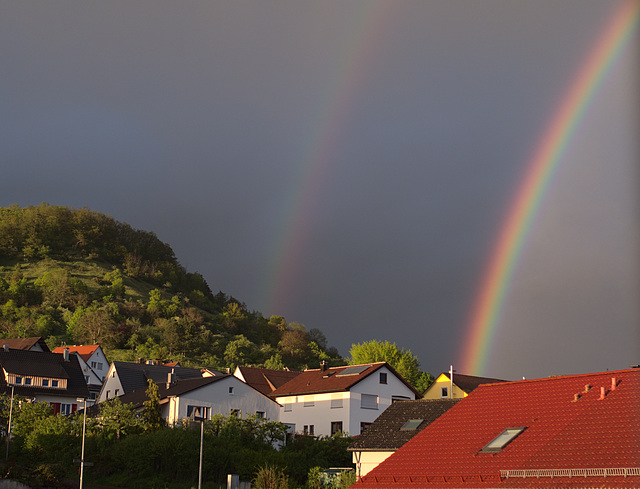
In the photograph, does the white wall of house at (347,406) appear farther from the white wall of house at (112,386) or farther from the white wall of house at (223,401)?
the white wall of house at (112,386)

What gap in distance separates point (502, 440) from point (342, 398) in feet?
138

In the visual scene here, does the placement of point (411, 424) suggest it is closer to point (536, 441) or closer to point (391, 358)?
point (536, 441)

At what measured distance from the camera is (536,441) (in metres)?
25.3

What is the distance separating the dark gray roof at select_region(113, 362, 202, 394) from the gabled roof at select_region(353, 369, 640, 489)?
58.6m

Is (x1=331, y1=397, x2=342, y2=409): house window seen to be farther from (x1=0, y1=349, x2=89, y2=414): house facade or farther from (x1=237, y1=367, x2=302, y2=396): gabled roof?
(x1=0, y1=349, x2=89, y2=414): house facade

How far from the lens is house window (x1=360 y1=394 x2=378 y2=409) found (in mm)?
68250

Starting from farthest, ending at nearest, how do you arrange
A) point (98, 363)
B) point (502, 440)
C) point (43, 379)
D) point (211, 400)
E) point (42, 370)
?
1. point (98, 363)
2. point (42, 370)
3. point (43, 379)
4. point (211, 400)
5. point (502, 440)

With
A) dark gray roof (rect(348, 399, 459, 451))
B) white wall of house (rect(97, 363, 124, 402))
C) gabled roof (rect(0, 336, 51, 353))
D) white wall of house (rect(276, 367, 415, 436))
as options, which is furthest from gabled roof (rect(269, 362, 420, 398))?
gabled roof (rect(0, 336, 51, 353))

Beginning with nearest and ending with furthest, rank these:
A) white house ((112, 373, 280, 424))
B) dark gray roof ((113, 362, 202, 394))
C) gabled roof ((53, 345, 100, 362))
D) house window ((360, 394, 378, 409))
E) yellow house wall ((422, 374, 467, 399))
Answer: white house ((112, 373, 280, 424)), house window ((360, 394, 378, 409)), yellow house wall ((422, 374, 467, 399)), dark gray roof ((113, 362, 202, 394)), gabled roof ((53, 345, 100, 362))

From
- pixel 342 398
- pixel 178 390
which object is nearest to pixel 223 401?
pixel 178 390

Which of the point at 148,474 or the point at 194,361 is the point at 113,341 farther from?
the point at 148,474

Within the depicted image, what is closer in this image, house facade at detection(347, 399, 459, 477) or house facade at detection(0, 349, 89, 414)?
house facade at detection(347, 399, 459, 477)

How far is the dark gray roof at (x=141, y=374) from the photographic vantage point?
8625cm

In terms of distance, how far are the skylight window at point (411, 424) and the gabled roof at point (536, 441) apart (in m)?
14.1
